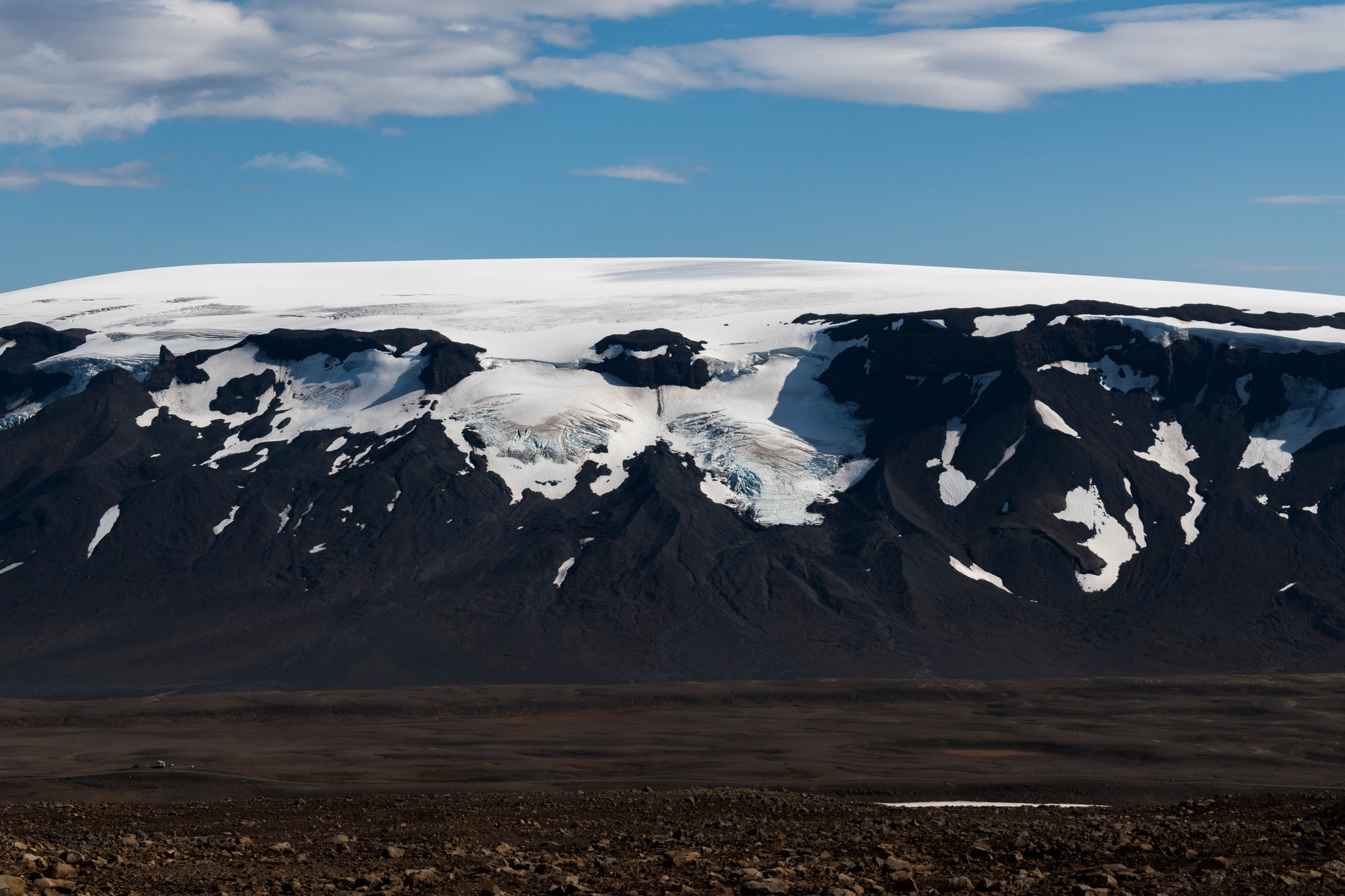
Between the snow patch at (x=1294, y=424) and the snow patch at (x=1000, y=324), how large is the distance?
78.2 ft

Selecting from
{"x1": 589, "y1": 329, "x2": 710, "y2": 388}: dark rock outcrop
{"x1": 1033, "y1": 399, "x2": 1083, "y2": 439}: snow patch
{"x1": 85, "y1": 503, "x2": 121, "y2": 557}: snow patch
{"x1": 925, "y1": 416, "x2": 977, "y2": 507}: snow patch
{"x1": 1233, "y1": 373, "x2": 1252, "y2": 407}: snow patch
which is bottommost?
{"x1": 85, "y1": 503, "x2": 121, "y2": 557}: snow patch

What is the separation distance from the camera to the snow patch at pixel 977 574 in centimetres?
11256

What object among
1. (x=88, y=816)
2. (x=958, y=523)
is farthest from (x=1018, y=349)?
(x=88, y=816)

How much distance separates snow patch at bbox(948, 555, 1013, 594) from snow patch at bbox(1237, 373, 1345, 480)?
88.5ft

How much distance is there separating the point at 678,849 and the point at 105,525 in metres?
105

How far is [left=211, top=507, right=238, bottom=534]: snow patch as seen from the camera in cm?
11904

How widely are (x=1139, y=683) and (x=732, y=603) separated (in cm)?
3101

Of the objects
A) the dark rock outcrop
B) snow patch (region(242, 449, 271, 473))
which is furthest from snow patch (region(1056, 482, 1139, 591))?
snow patch (region(242, 449, 271, 473))

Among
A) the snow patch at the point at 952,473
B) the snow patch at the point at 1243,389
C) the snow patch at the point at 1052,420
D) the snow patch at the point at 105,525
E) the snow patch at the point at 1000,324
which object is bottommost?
the snow patch at the point at 105,525

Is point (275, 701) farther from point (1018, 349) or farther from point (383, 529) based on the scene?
point (1018, 349)

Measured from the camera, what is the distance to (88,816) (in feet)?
115

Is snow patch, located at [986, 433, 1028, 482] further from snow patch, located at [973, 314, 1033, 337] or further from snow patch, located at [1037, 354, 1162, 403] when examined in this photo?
snow patch, located at [973, 314, 1033, 337]

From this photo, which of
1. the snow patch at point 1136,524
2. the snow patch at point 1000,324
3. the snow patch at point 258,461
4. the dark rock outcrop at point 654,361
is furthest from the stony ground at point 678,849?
the snow patch at point 1000,324

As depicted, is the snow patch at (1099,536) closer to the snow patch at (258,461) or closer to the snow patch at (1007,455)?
the snow patch at (1007,455)
